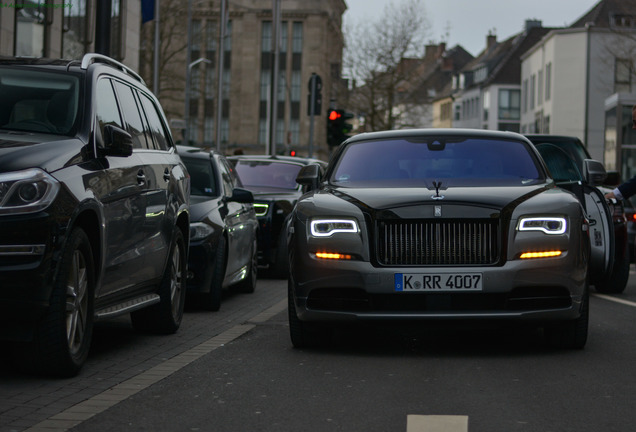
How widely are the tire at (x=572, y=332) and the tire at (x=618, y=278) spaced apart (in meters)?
6.13

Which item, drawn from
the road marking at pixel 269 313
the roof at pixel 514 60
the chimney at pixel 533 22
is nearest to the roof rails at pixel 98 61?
the road marking at pixel 269 313

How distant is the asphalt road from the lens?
579 centimetres

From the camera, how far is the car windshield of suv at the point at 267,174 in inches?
705

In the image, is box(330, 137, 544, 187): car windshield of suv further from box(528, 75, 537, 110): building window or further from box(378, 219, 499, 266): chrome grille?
box(528, 75, 537, 110): building window

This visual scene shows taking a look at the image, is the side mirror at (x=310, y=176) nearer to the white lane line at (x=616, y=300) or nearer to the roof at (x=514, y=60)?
the white lane line at (x=616, y=300)

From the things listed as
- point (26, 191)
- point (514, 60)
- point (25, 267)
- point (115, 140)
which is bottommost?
point (25, 267)

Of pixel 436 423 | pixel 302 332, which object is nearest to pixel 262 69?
pixel 302 332

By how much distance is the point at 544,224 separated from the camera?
821cm

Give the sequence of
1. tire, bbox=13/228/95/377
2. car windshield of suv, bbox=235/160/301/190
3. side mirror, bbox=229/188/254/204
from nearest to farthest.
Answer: tire, bbox=13/228/95/377, side mirror, bbox=229/188/254/204, car windshield of suv, bbox=235/160/301/190

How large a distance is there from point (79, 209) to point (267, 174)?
1124cm

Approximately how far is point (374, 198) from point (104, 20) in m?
7.38

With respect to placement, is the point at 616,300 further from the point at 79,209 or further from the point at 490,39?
the point at 490,39

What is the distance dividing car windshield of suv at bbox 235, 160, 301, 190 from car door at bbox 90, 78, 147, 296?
9324 millimetres

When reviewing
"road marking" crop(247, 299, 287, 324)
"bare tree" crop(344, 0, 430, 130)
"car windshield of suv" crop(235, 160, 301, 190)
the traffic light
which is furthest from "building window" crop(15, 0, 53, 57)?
"bare tree" crop(344, 0, 430, 130)
